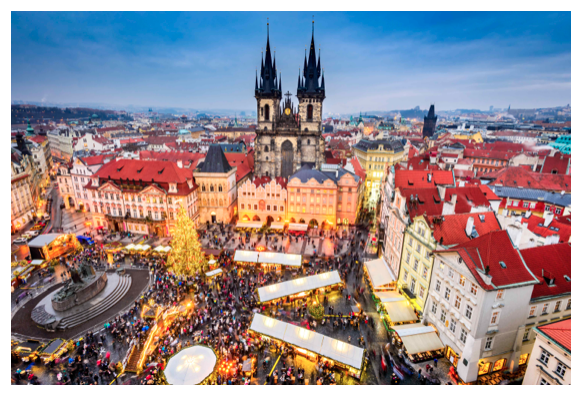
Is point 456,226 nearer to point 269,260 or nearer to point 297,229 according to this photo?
point 269,260

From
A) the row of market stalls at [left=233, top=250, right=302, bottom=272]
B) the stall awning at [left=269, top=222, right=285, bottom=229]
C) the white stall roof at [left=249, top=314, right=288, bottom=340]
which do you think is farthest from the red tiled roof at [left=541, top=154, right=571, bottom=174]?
the white stall roof at [left=249, top=314, right=288, bottom=340]

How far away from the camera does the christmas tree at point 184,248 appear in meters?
30.2

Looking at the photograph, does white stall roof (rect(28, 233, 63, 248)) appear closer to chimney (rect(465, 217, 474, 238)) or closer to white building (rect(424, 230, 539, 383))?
white building (rect(424, 230, 539, 383))

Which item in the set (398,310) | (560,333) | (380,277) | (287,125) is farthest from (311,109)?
(560,333)

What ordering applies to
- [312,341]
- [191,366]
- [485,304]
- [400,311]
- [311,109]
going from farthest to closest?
[311,109], [400,311], [312,341], [191,366], [485,304]

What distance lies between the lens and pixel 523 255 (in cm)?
2161

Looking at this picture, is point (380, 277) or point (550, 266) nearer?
point (550, 266)

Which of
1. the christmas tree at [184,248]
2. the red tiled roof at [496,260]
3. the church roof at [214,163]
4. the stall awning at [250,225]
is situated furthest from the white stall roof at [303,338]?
the church roof at [214,163]

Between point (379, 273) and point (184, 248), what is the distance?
69.0ft

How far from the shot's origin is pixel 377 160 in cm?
7044

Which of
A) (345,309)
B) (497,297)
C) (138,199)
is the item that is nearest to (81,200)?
(138,199)

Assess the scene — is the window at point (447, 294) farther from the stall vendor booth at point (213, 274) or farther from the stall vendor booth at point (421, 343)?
the stall vendor booth at point (213, 274)

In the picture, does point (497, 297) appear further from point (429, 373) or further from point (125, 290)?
point (125, 290)

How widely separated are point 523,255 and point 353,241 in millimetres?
23272
